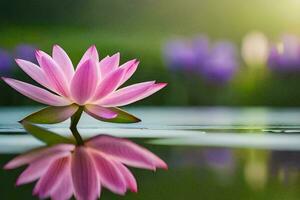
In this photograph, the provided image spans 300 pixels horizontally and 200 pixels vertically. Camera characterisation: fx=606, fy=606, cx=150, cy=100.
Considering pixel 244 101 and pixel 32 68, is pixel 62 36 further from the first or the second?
pixel 32 68

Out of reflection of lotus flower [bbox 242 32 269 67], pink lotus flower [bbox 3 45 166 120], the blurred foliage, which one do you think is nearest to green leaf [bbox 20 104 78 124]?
pink lotus flower [bbox 3 45 166 120]

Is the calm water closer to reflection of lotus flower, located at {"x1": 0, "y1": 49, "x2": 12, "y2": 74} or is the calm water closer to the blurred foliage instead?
the blurred foliage

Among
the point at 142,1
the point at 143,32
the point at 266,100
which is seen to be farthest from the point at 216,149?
the point at 143,32

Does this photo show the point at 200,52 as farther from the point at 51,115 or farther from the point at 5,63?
the point at 51,115

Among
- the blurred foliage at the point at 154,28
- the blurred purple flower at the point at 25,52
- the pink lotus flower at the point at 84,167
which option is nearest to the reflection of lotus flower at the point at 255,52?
the blurred foliage at the point at 154,28

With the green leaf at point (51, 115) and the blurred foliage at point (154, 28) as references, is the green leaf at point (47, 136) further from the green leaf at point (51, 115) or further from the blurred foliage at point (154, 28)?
the blurred foliage at point (154, 28)

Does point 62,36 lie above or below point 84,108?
above

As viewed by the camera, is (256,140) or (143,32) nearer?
(256,140)
